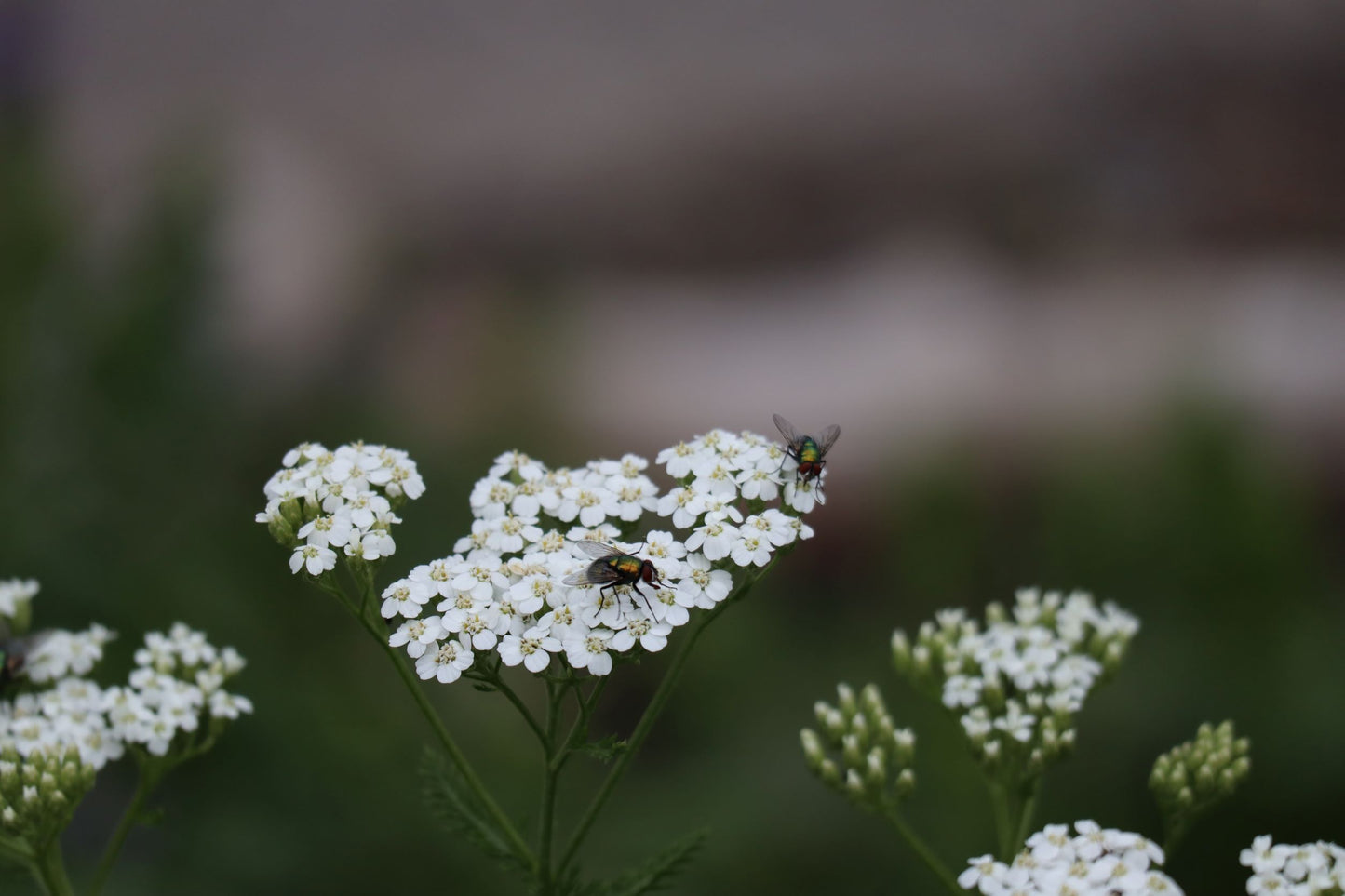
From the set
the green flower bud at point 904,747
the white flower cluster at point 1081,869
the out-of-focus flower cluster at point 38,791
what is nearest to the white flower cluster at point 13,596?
the out-of-focus flower cluster at point 38,791

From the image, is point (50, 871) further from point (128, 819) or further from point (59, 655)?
point (59, 655)

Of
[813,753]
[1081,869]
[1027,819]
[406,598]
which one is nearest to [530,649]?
[406,598]

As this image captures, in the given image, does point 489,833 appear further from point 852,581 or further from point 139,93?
point 139,93

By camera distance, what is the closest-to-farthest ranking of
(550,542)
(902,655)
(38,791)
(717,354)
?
(550,542)
(38,791)
(902,655)
(717,354)

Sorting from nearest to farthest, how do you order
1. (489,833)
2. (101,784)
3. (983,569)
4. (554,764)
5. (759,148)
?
1. (554,764)
2. (489,833)
3. (101,784)
4. (983,569)
5. (759,148)

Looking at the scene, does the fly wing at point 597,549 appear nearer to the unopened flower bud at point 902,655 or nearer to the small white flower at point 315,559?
the small white flower at point 315,559

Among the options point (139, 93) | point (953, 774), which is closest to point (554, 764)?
point (953, 774)

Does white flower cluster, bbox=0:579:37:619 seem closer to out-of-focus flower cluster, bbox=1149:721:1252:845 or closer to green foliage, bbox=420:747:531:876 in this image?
green foliage, bbox=420:747:531:876
